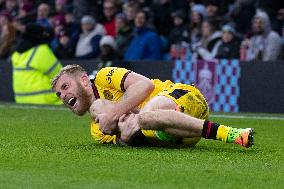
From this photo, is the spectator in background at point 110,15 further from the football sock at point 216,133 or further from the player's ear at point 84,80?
the football sock at point 216,133

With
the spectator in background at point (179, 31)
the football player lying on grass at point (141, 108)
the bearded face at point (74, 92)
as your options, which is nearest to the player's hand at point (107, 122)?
the football player lying on grass at point (141, 108)

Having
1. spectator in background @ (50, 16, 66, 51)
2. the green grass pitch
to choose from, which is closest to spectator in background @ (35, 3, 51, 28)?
spectator in background @ (50, 16, 66, 51)

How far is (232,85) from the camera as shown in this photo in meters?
17.5

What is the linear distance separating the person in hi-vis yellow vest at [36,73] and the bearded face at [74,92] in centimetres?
825

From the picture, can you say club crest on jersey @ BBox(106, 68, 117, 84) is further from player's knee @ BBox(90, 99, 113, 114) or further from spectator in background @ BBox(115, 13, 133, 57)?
spectator in background @ BBox(115, 13, 133, 57)

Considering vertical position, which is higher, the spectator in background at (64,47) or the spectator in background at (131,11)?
the spectator in background at (131,11)

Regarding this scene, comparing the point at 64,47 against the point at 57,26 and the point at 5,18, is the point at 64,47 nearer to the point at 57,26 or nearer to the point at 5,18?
the point at 57,26

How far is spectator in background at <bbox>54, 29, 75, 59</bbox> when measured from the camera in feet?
68.4

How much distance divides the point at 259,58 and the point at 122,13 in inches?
175

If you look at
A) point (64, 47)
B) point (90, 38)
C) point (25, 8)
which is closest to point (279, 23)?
point (90, 38)

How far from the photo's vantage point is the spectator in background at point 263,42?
17.5 meters

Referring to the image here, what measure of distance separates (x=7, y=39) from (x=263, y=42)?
6.89 m

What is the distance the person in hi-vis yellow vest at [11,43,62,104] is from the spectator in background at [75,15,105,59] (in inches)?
98.4

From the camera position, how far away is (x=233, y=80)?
57.5 ft
